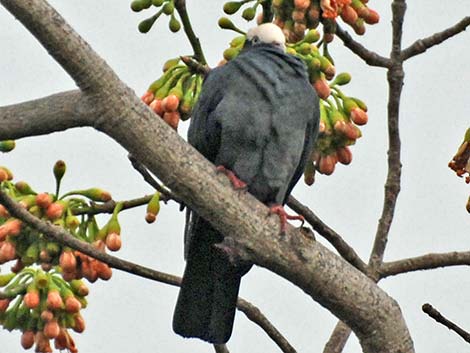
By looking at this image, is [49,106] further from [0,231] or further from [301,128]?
[301,128]

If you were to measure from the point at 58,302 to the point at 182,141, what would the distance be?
38.4 inches

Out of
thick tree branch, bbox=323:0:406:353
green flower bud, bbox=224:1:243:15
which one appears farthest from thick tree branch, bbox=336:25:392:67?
green flower bud, bbox=224:1:243:15

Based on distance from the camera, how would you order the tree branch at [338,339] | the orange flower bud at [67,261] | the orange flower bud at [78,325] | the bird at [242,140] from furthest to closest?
1. the tree branch at [338,339]
2. the bird at [242,140]
3. the orange flower bud at [78,325]
4. the orange flower bud at [67,261]

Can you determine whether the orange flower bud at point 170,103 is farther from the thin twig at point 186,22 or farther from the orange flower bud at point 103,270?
the orange flower bud at point 103,270

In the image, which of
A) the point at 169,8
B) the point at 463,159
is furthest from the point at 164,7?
the point at 463,159

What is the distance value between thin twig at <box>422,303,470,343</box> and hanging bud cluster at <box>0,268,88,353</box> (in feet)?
4.11

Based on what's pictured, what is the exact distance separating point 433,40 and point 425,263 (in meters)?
0.76

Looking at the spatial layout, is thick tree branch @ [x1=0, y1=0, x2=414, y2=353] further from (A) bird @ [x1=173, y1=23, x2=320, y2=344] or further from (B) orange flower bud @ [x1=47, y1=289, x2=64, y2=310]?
(B) orange flower bud @ [x1=47, y1=289, x2=64, y2=310]

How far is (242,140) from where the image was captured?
13.1 feet

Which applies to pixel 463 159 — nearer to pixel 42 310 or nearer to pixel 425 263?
pixel 425 263

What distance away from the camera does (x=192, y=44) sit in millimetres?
3877

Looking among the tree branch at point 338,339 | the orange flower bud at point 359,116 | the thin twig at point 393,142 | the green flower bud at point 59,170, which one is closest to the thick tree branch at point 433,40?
the thin twig at point 393,142

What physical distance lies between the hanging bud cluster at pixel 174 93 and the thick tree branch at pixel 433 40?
72 centimetres

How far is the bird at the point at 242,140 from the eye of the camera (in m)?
3.99
